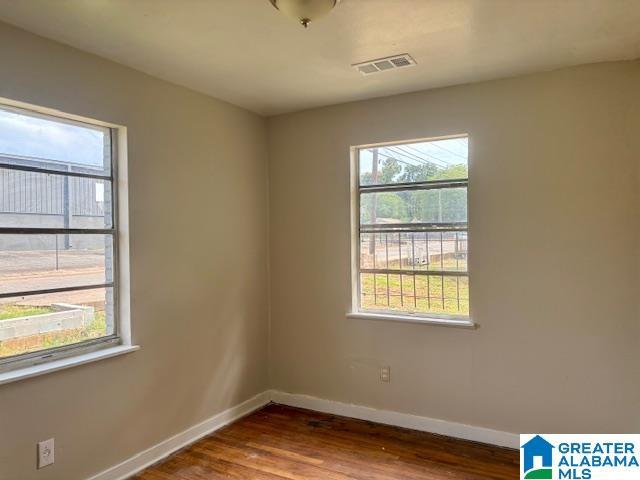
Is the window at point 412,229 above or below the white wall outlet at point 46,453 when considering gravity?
above

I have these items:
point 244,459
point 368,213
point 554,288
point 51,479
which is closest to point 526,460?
point 554,288

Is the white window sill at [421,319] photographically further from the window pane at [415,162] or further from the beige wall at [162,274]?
the window pane at [415,162]

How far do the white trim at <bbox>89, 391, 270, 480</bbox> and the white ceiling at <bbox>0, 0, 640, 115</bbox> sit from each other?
241 cm

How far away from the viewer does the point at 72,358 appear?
8.13ft

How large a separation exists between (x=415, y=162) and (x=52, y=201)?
241 cm

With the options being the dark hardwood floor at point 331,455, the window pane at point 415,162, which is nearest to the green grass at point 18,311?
the dark hardwood floor at point 331,455

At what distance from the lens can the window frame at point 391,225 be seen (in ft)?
10.4

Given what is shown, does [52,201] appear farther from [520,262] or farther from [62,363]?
[520,262]

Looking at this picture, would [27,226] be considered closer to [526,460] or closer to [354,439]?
[354,439]

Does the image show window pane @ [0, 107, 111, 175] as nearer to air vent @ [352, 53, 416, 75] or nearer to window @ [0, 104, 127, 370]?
window @ [0, 104, 127, 370]

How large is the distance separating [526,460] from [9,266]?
3121 millimetres

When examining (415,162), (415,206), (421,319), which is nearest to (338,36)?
(415,162)

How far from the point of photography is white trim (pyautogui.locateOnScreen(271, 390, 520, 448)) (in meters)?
3.02

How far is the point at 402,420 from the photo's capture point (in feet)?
11.0
